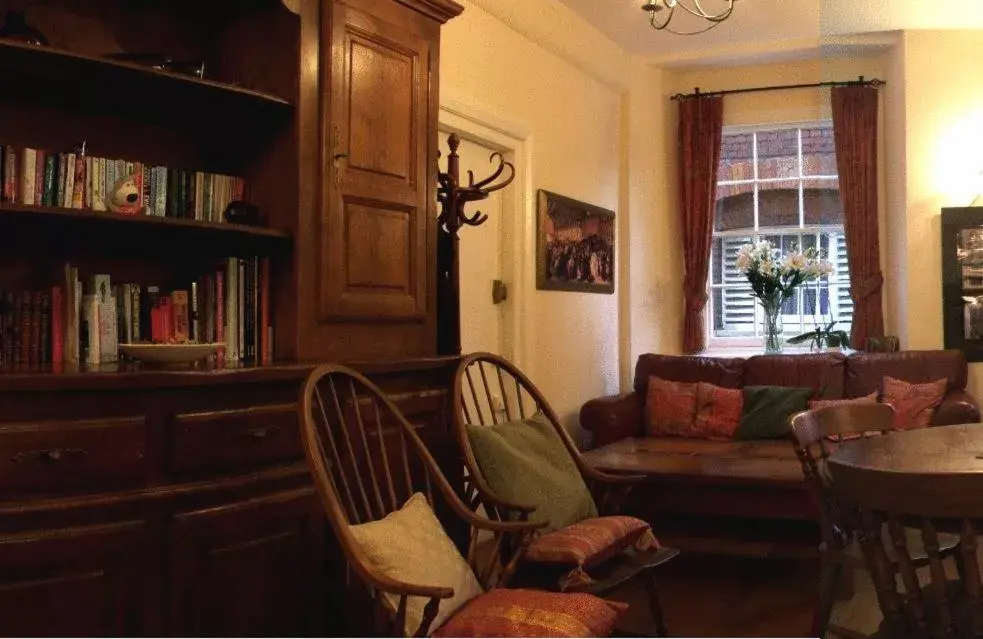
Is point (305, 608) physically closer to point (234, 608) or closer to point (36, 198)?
point (234, 608)

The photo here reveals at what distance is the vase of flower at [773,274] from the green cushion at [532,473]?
3626 mm

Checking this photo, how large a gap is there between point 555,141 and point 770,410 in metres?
1.96

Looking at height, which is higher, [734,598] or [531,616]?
[531,616]

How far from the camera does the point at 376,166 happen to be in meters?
2.88

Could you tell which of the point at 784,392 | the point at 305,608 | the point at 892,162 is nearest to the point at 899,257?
the point at 892,162

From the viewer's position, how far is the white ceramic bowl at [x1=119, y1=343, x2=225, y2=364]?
225 cm

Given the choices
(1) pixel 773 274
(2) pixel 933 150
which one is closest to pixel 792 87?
(2) pixel 933 150

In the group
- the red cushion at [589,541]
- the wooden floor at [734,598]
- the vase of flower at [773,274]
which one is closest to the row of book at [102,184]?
the red cushion at [589,541]

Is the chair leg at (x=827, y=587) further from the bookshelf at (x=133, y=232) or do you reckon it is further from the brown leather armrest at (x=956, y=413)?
the brown leather armrest at (x=956, y=413)

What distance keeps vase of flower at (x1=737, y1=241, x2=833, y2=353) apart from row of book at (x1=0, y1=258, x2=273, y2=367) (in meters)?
4.04

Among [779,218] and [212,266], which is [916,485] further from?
[779,218]

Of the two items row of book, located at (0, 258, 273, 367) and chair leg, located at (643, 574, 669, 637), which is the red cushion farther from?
row of book, located at (0, 258, 273, 367)

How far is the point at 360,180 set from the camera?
2816mm

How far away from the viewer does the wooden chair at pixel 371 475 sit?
5.84 feet
